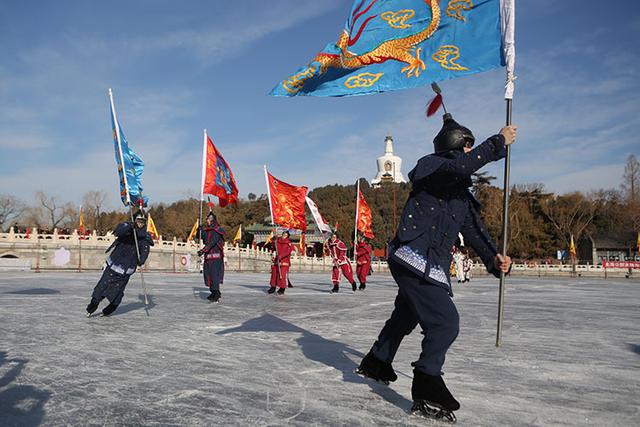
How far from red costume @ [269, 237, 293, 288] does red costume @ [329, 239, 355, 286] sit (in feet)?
5.87

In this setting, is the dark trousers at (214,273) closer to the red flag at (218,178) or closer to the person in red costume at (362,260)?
the red flag at (218,178)

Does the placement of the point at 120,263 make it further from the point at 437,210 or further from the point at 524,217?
the point at 524,217

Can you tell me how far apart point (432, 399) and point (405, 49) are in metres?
3.43

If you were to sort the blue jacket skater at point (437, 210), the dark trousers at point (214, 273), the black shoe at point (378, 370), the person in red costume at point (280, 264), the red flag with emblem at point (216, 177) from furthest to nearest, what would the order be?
the person in red costume at point (280, 264) < the red flag with emblem at point (216, 177) < the dark trousers at point (214, 273) < the black shoe at point (378, 370) < the blue jacket skater at point (437, 210)

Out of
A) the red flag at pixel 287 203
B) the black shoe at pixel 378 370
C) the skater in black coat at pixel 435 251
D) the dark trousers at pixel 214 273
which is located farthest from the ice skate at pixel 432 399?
the red flag at pixel 287 203

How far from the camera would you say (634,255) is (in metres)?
57.5

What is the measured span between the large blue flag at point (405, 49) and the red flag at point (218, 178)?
7.26 meters

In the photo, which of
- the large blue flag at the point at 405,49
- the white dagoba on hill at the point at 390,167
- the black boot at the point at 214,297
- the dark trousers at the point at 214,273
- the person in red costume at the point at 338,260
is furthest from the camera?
the white dagoba on hill at the point at 390,167

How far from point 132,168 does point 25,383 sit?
573cm

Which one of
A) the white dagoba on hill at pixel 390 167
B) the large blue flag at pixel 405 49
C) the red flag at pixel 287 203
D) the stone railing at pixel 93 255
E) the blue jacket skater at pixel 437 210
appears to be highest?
the white dagoba on hill at pixel 390 167

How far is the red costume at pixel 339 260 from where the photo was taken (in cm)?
1558

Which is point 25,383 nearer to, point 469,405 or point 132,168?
point 469,405

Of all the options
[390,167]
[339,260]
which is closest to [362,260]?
[339,260]

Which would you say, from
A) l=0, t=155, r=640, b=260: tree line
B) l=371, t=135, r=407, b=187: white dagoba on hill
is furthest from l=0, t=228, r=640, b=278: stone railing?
l=371, t=135, r=407, b=187: white dagoba on hill
